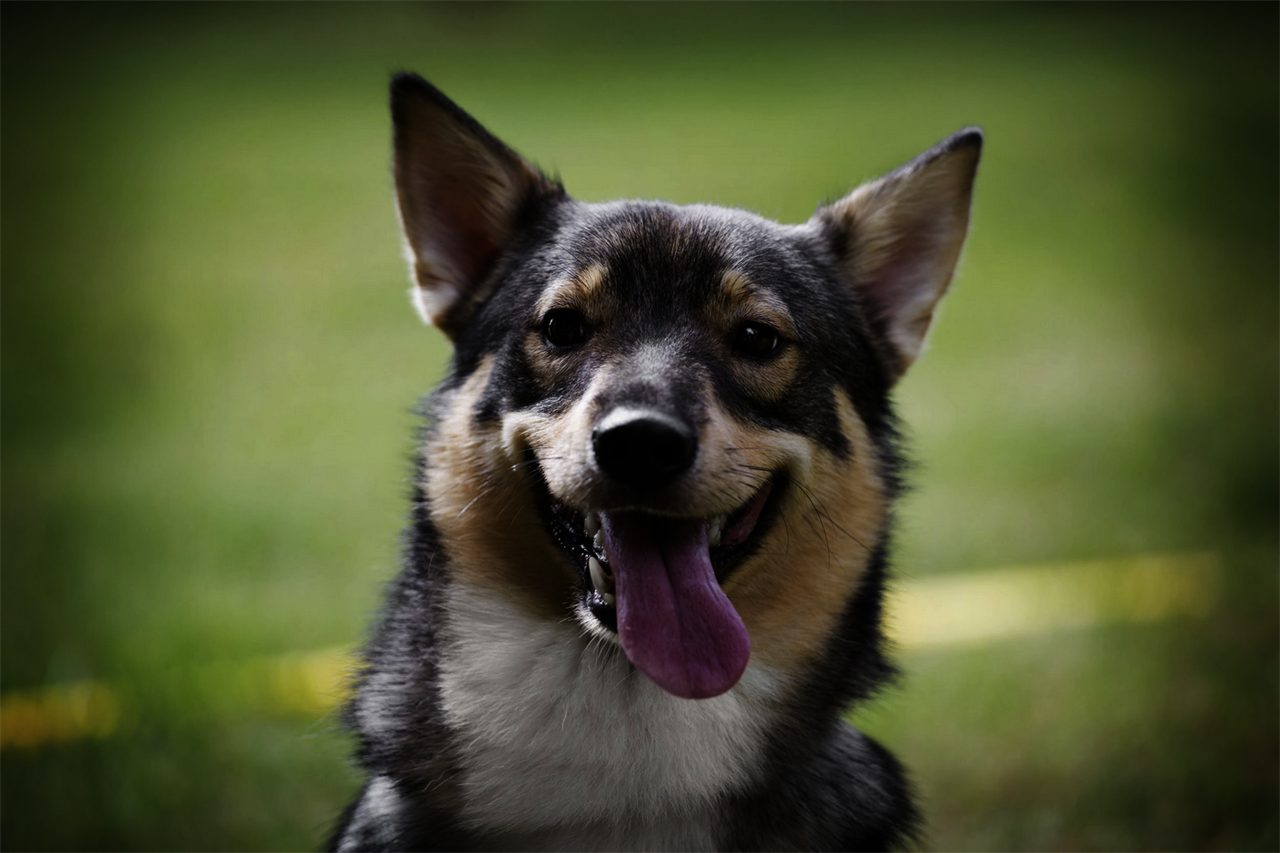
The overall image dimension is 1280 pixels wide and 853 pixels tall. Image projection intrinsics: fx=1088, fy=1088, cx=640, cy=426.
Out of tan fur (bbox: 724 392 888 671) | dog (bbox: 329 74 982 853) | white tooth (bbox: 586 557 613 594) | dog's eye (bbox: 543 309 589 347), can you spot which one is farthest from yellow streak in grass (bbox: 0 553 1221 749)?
dog's eye (bbox: 543 309 589 347)

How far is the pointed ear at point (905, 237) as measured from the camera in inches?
140

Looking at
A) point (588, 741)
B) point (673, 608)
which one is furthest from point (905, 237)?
point (588, 741)

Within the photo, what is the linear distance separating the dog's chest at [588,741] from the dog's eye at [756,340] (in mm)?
912

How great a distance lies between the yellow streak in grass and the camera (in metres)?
4.88

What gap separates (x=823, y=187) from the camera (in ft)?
43.2

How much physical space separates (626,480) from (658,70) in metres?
15.6

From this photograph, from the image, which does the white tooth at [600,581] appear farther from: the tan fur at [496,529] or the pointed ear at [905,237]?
the pointed ear at [905,237]

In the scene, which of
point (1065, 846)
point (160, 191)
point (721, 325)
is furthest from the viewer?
point (160, 191)

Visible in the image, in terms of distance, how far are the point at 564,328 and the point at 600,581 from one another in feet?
2.52

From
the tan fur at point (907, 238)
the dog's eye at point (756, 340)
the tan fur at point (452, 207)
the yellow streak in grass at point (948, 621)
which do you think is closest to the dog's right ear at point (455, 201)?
the tan fur at point (452, 207)

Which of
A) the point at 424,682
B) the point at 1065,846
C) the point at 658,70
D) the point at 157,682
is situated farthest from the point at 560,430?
the point at 658,70

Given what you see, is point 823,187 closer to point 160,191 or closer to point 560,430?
point 160,191

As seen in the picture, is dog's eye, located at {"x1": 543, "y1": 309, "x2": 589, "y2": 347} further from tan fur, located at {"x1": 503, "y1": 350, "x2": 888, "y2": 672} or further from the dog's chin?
the dog's chin

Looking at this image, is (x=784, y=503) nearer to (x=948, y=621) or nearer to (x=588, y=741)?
(x=588, y=741)
